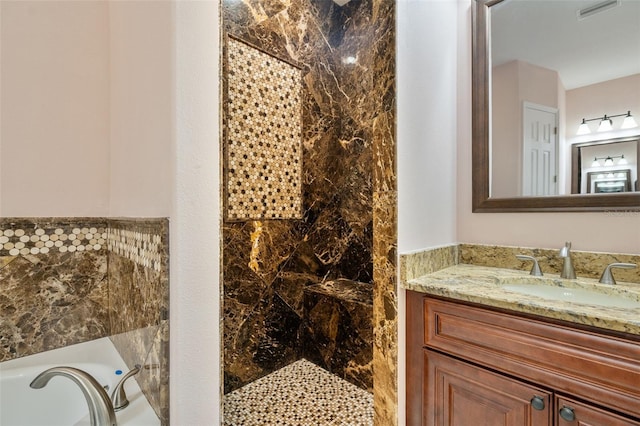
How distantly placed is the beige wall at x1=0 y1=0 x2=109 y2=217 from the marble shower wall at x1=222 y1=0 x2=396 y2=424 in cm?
68

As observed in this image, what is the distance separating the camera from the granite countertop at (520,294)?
909mm

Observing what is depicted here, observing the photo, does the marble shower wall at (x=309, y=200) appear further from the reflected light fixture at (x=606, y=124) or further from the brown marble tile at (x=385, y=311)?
the reflected light fixture at (x=606, y=124)

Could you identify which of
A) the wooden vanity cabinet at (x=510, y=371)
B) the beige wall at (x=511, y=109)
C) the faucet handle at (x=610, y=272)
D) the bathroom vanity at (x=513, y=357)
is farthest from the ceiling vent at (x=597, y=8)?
the wooden vanity cabinet at (x=510, y=371)

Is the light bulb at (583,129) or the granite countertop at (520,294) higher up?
the light bulb at (583,129)

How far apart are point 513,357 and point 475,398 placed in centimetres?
24

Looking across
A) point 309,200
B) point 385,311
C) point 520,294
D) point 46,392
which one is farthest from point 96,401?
point 309,200

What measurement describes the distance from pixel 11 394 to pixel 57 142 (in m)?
1.13

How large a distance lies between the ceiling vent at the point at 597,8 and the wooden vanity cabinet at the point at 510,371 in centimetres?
151

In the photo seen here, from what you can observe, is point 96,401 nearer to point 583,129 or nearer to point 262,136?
point 262,136

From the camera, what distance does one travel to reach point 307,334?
2297 mm

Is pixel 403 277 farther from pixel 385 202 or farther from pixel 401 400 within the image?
pixel 401 400

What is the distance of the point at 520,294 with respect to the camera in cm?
116

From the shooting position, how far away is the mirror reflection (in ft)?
4.52

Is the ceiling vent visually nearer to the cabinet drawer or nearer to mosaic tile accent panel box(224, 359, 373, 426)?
the cabinet drawer
